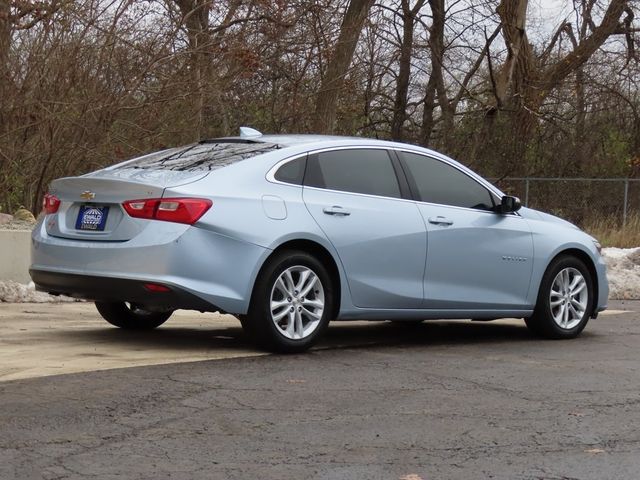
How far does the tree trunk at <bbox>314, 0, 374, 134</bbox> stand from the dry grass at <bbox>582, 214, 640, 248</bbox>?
6633 millimetres

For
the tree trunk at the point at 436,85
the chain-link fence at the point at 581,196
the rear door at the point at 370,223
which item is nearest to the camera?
the rear door at the point at 370,223

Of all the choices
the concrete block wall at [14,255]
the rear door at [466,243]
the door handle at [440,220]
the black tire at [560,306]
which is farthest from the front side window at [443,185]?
the concrete block wall at [14,255]

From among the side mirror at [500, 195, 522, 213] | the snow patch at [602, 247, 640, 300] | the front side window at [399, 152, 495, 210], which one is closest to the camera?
the front side window at [399, 152, 495, 210]

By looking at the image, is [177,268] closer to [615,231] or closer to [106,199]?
[106,199]

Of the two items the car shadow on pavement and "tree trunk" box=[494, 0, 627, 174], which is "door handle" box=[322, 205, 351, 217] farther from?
"tree trunk" box=[494, 0, 627, 174]

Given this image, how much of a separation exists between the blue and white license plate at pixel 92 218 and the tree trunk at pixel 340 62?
10.9 m

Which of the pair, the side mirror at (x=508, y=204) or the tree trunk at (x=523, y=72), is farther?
the tree trunk at (x=523, y=72)

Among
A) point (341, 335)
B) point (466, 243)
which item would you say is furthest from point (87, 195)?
point (466, 243)

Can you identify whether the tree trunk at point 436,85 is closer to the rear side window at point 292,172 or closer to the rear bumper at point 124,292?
the rear side window at point 292,172

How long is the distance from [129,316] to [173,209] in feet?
6.71

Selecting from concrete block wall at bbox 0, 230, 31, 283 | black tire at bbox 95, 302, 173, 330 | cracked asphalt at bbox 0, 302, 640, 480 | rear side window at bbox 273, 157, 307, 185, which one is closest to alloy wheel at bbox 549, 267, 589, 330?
cracked asphalt at bbox 0, 302, 640, 480

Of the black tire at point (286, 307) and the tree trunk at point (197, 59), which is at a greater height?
the tree trunk at point (197, 59)

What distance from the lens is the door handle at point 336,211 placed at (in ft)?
27.4

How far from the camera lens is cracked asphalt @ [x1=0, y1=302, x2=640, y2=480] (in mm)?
5020
